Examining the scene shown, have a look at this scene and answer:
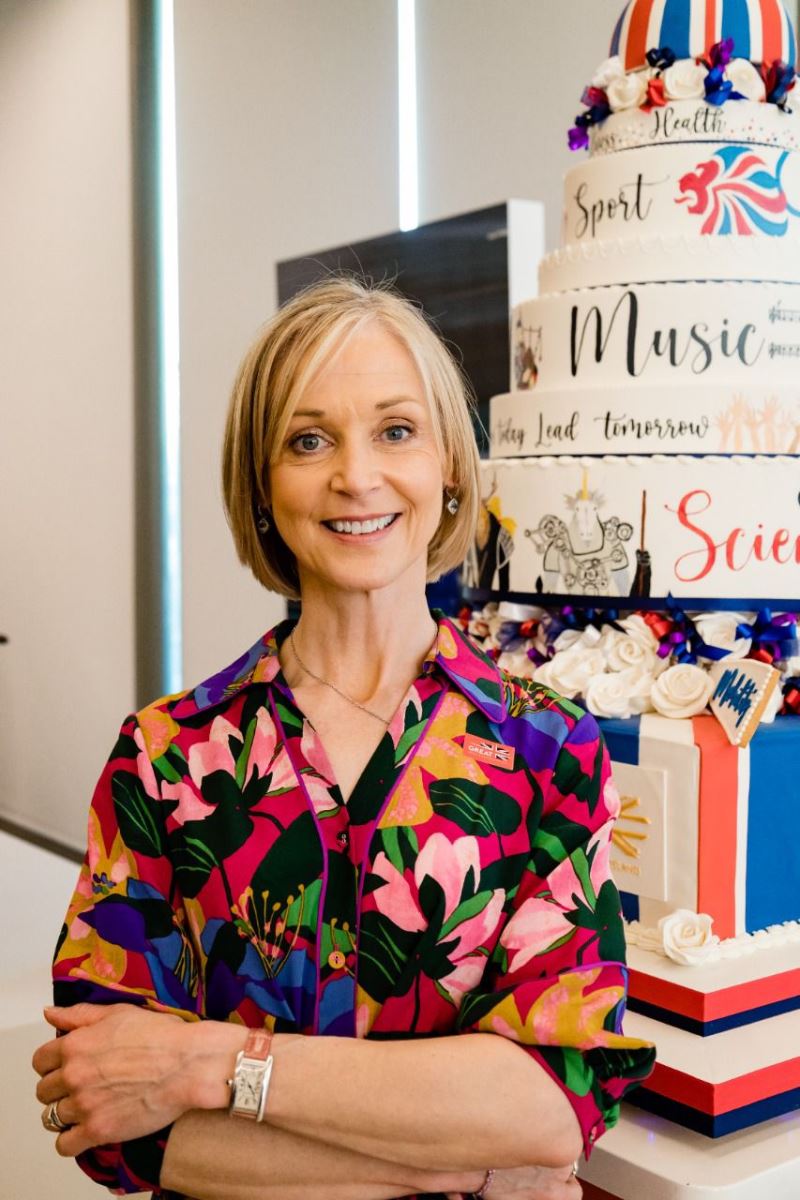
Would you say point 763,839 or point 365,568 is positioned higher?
point 365,568

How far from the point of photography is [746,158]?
72.2 inches

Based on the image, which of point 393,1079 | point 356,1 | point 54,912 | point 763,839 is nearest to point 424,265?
point 356,1

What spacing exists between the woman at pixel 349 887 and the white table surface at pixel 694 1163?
23 centimetres

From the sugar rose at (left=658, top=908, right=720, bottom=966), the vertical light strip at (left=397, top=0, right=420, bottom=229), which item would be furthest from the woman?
the vertical light strip at (left=397, top=0, right=420, bottom=229)

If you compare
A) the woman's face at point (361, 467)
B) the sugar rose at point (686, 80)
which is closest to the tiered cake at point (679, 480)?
the sugar rose at point (686, 80)

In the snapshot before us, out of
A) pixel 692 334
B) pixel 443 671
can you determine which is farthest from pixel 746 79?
pixel 443 671

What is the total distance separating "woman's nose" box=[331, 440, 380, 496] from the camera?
115 cm

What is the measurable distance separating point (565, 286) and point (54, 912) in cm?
161

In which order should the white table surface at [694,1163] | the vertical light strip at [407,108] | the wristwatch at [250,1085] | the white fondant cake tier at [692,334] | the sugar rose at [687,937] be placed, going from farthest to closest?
the vertical light strip at [407,108] → the white fondant cake tier at [692,334] → the sugar rose at [687,937] → the white table surface at [694,1163] → the wristwatch at [250,1085]

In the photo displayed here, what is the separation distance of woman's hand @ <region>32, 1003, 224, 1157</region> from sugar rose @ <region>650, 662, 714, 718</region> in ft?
2.73

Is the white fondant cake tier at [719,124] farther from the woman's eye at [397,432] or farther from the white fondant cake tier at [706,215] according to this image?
the woman's eye at [397,432]

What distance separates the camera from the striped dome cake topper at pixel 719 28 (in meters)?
1.83

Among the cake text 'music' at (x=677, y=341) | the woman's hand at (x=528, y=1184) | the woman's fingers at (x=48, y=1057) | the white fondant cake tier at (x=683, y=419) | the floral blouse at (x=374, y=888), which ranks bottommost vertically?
the woman's hand at (x=528, y=1184)

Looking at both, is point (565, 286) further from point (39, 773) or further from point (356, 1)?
point (39, 773)
